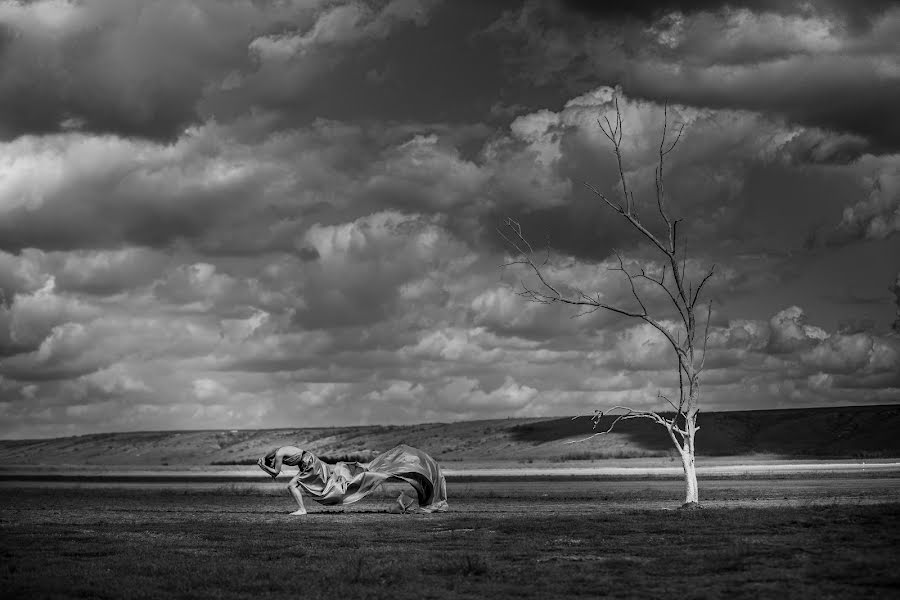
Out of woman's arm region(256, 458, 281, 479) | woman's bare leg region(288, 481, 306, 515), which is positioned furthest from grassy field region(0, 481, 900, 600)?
woman's arm region(256, 458, 281, 479)

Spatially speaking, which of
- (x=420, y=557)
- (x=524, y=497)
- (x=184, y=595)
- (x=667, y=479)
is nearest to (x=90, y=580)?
(x=184, y=595)

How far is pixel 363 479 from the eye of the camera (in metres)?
31.5

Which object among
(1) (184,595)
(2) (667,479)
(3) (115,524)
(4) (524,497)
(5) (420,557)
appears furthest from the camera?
(2) (667,479)

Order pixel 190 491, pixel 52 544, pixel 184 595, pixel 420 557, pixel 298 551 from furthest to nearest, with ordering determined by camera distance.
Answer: pixel 190 491 → pixel 52 544 → pixel 298 551 → pixel 420 557 → pixel 184 595

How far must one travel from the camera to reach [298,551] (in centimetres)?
1966

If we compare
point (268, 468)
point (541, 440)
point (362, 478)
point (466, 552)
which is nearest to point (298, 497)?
point (268, 468)

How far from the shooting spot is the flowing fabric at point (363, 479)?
3114 cm

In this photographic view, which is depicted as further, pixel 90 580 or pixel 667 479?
pixel 667 479

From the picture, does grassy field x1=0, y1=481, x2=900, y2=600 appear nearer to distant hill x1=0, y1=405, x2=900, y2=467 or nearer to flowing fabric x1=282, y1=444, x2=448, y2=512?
flowing fabric x1=282, y1=444, x2=448, y2=512

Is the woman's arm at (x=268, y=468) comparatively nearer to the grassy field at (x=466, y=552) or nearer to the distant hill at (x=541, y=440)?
the grassy field at (x=466, y=552)

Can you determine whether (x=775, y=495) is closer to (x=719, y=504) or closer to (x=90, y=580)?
(x=719, y=504)

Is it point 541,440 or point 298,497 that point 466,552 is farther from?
point 541,440

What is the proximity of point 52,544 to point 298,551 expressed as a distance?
5867mm

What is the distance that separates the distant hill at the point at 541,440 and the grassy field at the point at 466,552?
3188 cm
